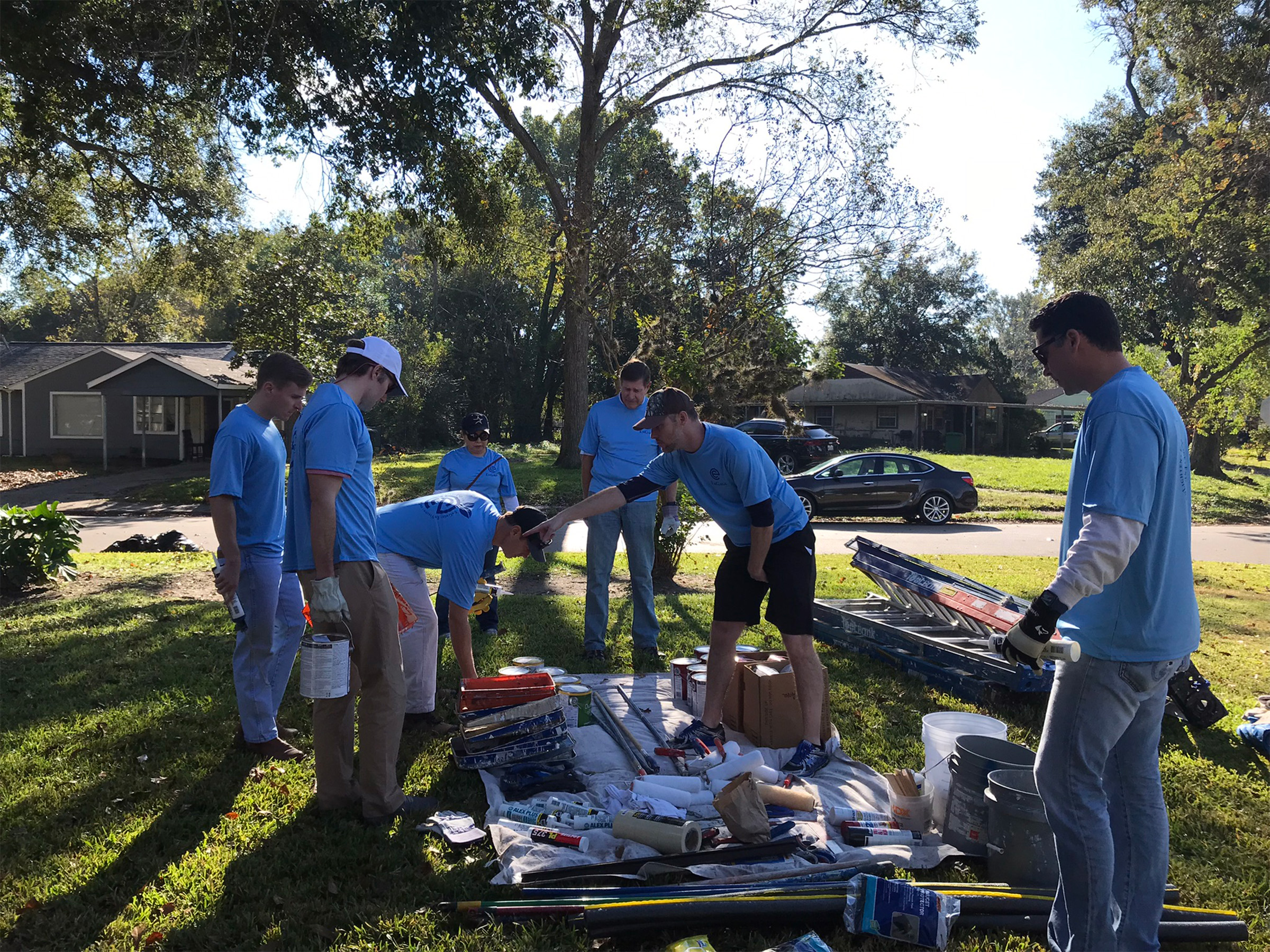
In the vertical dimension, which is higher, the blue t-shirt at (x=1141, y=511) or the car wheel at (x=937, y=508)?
the blue t-shirt at (x=1141, y=511)

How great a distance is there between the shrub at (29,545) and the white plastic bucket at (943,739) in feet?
30.8

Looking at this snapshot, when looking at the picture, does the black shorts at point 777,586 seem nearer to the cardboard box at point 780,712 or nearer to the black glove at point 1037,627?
the cardboard box at point 780,712

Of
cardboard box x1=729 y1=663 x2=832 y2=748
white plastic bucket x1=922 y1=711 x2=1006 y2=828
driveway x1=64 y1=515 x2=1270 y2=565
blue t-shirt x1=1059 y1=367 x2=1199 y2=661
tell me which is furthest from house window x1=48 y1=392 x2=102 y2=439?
blue t-shirt x1=1059 y1=367 x2=1199 y2=661

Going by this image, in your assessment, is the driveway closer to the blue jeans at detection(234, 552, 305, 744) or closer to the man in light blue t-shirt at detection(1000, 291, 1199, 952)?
the blue jeans at detection(234, 552, 305, 744)

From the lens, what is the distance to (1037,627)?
2.61 metres

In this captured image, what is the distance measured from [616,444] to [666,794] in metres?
3.26

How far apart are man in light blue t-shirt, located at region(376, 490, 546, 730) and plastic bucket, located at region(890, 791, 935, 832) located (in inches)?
86.8

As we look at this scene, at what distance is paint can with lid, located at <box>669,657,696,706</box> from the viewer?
5535 millimetres

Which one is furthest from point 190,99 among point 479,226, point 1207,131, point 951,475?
point 1207,131

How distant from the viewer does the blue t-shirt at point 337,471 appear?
3.68 meters

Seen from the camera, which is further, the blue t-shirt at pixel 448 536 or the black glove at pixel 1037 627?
the blue t-shirt at pixel 448 536

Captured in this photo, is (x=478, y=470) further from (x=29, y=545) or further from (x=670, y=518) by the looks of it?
(x=29, y=545)

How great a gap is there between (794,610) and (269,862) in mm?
2819

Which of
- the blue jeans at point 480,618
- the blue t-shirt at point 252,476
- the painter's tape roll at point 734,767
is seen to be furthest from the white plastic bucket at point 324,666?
the blue jeans at point 480,618
